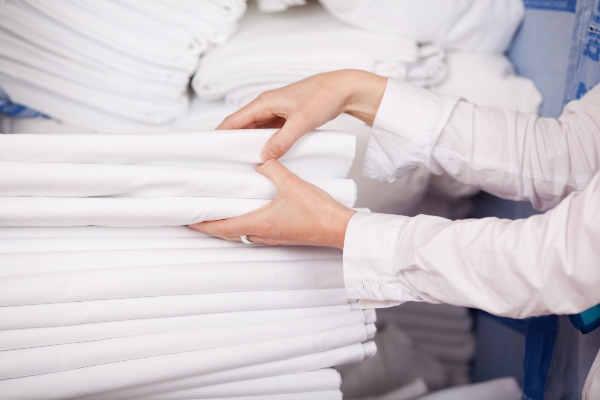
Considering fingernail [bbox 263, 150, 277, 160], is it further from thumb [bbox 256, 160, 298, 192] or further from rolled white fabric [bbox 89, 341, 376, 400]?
rolled white fabric [bbox 89, 341, 376, 400]

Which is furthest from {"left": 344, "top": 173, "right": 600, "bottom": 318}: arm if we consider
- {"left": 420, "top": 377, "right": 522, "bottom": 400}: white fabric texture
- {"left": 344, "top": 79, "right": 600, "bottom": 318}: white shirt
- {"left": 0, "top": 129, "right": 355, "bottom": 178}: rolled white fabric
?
{"left": 420, "top": 377, "right": 522, "bottom": 400}: white fabric texture

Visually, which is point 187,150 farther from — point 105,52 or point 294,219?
point 105,52

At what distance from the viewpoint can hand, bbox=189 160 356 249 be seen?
1.99 ft

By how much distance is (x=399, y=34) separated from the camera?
863mm

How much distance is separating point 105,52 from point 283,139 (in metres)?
0.35

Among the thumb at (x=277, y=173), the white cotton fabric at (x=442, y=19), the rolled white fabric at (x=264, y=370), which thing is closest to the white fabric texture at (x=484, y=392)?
the rolled white fabric at (x=264, y=370)

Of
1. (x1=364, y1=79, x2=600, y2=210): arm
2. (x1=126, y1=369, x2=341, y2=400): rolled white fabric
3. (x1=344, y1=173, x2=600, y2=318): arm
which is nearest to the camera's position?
(x1=344, y1=173, x2=600, y2=318): arm

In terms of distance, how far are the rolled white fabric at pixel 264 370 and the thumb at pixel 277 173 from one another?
0.64ft

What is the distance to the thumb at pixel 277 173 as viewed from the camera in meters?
0.62

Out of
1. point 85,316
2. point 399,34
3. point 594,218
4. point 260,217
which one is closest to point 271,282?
point 260,217

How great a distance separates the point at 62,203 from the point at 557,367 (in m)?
0.69

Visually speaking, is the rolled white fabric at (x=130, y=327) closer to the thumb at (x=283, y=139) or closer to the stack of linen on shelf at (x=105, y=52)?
the thumb at (x=283, y=139)

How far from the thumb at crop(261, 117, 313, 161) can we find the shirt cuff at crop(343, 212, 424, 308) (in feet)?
0.35

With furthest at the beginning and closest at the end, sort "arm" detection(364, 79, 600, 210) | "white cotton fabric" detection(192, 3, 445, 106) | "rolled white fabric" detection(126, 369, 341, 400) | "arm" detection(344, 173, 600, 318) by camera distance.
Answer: "white cotton fabric" detection(192, 3, 445, 106)
"arm" detection(364, 79, 600, 210)
"rolled white fabric" detection(126, 369, 341, 400)
"arm" detection(344, 173, 600, 318)
